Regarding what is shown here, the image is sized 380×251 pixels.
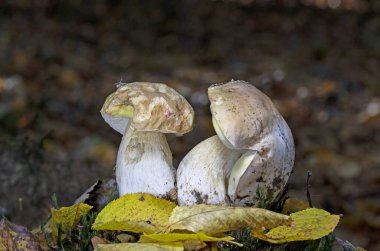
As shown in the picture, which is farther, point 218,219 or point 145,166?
point 145,166

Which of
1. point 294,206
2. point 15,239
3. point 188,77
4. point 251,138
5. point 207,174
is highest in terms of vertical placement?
point 251,138

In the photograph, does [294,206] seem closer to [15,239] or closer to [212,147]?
[212,147]

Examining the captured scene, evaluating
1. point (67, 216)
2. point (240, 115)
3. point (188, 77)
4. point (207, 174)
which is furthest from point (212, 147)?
point (188, 77)

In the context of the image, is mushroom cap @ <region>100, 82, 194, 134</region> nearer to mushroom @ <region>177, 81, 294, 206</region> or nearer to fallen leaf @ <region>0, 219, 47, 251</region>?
mushroom @ <region>177, 81, 294, 206</region>

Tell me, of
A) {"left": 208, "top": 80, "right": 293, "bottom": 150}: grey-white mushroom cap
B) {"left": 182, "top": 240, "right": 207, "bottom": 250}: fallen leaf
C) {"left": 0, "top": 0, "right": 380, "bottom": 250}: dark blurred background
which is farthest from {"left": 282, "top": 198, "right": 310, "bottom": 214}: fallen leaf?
{"left": 0, "top": 0, "right": 380, "bottom": 250}: dark blurred background

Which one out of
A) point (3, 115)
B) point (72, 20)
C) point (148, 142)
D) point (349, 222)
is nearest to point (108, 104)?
point (148, 142)

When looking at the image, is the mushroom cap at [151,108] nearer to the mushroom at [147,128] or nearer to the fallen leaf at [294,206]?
the mushroom at [147,128]

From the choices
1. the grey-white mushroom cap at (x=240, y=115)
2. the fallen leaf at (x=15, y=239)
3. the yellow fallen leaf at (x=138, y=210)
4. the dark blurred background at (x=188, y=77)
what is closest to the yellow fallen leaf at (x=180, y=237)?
the yellow fallen leaf at (x=138, y=210)
